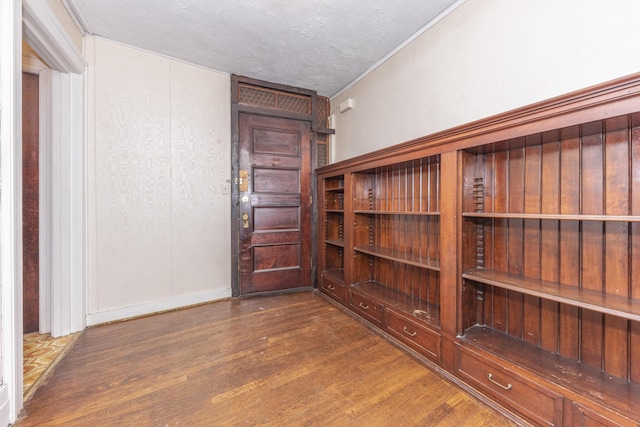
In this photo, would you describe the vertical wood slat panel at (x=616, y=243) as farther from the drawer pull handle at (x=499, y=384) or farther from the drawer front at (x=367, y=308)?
the drawer front at (x=367, y=308)

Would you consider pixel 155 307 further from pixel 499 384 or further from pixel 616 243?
pixel 616 243

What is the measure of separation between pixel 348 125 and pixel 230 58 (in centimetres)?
155

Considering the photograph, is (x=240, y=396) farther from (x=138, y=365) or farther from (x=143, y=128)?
(x=143, y=128)

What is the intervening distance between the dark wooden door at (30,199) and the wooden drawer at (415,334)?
3129 millimetres


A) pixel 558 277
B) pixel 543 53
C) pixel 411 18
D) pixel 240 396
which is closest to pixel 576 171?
pixel 558 277

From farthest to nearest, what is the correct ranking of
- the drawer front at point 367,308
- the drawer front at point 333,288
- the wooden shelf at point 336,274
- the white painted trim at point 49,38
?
the wooden shelf at point 336,274, the drawer front at point 333,288, the drawer front at point 367,308, the white painted trim at point 49,38

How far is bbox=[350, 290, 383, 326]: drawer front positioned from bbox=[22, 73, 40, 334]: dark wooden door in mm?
2886

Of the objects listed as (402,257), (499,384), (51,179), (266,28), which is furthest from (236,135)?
(499,384)

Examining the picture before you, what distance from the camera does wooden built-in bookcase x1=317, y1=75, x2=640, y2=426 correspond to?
1.21 metres

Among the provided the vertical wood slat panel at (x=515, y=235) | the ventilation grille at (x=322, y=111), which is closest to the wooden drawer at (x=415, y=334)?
the vertical wood slat panel at (x=515, y=235)

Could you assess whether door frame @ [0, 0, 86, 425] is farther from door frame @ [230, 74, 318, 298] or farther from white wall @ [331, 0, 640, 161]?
white wall @ [331, 0, 640, 161]

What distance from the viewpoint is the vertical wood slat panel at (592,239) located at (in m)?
1.34

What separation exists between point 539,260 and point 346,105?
261 cm

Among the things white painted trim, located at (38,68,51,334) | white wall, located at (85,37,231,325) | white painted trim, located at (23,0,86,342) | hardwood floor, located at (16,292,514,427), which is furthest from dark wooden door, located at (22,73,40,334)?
hardwood floor, located at (16,292,514,427)
